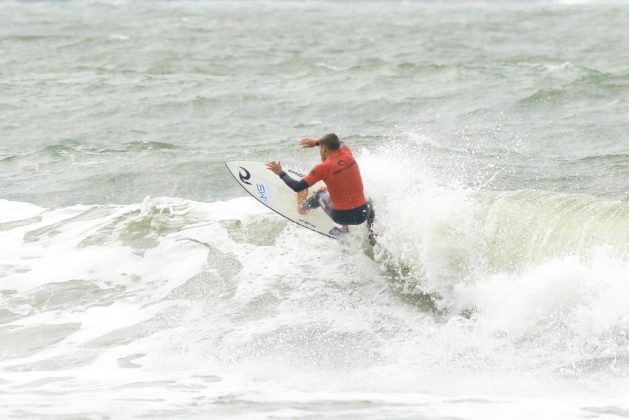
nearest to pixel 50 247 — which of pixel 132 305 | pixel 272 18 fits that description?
pixel 132 305

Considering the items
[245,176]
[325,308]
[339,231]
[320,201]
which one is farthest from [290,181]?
[245,176]

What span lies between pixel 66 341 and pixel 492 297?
4151 millimetres

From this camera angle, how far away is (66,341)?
9.57 m

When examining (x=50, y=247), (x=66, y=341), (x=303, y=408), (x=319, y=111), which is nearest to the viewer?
(x=303, y=408)

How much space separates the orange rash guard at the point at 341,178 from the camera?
33.8 ft

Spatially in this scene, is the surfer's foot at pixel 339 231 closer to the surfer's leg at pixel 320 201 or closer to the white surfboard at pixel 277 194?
the white surfboard at pixel 277 194

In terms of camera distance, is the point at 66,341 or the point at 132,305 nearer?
the point at 66,341

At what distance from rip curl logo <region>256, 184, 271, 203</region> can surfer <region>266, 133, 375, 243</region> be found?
111cm

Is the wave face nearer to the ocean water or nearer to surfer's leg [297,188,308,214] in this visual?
the ocean water

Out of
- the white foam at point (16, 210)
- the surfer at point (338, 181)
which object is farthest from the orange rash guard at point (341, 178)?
the white foam at point (16, 210)

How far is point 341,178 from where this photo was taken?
1041 cm

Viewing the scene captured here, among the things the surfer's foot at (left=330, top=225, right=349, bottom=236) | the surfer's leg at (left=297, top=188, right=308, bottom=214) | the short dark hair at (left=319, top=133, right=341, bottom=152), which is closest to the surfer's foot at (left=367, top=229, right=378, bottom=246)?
the surfer's foot at (left=330, top=225, right=349, bottom=236)

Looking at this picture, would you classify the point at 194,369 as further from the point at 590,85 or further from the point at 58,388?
the point at 590,85

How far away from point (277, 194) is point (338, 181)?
1.57m
